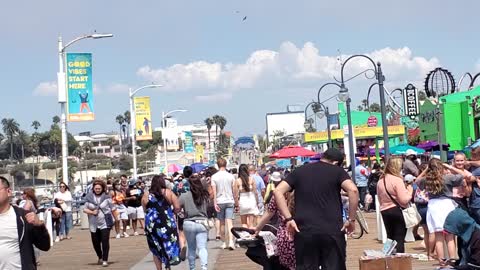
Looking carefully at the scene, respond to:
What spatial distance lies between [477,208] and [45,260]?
34.1ft

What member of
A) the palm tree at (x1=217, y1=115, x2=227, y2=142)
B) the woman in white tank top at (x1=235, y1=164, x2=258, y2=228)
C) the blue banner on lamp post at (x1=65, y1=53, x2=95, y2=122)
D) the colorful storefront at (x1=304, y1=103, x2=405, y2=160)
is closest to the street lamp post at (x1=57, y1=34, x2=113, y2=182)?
the blue banner on lamp post at (x1=65, y1=53, x2=95, y2=122)

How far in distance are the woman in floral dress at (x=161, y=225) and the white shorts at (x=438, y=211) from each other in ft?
12.2

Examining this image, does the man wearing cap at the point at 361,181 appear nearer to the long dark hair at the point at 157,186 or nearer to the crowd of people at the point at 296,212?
the crowd of people at the point at 296,212

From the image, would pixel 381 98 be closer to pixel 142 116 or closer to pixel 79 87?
pixel 79 87

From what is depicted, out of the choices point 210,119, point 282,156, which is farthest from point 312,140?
point 210,119

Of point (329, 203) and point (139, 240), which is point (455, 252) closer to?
point (329, 203)

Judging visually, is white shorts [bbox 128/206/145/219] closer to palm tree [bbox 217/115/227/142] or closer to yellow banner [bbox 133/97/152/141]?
yellow banner [bbox 133/97/152/141]

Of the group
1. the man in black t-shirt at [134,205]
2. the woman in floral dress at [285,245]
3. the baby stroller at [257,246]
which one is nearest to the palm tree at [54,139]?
the man in black t-shirt at [134,205]

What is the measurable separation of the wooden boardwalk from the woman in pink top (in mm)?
880

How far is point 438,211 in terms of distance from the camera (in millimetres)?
11367

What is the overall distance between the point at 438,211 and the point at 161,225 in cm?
397

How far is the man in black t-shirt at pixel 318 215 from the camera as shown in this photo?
25.2 feet

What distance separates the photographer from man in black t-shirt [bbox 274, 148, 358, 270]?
7.69 metres

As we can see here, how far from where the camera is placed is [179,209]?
38.8ft
